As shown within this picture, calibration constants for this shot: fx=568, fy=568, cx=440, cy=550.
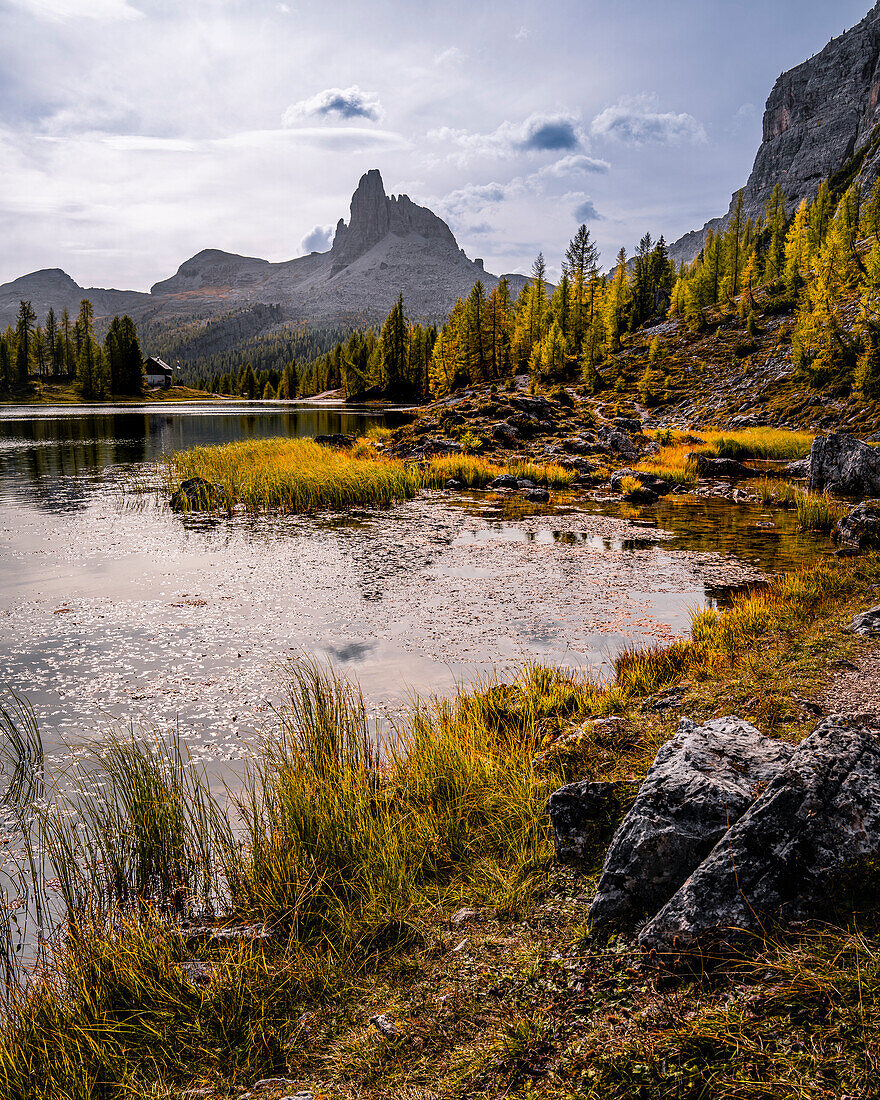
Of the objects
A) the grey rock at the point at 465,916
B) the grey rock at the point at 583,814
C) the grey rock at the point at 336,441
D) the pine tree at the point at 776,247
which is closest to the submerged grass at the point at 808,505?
the grey rock at the point at 583,814

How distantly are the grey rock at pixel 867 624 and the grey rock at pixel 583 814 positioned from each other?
255 inches

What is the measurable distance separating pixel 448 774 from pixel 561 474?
28571mm

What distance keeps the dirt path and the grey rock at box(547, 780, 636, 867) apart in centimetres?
314

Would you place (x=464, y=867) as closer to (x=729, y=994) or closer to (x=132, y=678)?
(x=729, y=994)

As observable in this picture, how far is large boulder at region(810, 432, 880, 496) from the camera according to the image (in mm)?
25703

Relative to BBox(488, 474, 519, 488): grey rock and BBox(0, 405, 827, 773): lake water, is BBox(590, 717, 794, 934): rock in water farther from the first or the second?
BBox(488, 474, 519, 488): grey rock

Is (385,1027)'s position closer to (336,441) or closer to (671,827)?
(671,827)

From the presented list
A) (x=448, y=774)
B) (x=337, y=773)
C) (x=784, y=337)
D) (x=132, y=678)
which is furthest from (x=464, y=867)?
(x=784, y=337)

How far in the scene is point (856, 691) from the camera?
22.9ft

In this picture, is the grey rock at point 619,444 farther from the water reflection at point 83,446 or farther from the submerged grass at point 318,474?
the water reflection at point 83,446

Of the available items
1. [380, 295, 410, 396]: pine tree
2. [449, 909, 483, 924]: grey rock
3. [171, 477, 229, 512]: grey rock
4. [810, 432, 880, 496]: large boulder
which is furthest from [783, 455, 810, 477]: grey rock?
[380, 295, 410, 396]: pine tree

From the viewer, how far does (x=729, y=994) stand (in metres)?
2.95

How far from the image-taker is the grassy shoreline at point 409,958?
9.21ft

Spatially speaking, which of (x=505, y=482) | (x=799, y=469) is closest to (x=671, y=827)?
(x=505, y=482)
